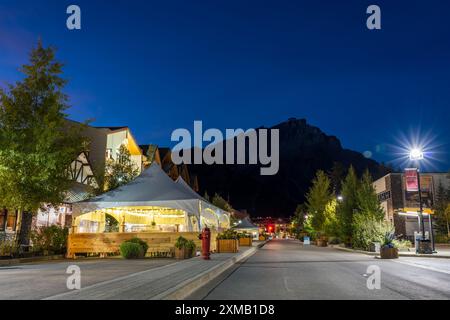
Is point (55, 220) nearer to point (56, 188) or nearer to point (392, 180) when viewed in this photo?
point (56, 188)

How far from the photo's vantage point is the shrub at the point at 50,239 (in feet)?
67.2

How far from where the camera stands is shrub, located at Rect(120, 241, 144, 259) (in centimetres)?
1944

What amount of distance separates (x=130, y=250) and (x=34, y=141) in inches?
258

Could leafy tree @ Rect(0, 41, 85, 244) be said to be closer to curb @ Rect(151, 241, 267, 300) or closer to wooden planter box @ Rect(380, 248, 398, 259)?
curb @ Rect(151, 241, 267, 300)

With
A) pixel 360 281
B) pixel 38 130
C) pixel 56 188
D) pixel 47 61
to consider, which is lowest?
pixel 360 281

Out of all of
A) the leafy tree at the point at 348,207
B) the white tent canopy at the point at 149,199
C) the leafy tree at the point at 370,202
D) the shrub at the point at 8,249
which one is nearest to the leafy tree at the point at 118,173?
the white tent canopy at the point at 149,199

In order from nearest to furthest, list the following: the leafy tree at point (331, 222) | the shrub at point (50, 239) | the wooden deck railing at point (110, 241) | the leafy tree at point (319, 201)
A: the shrub at point (50, 239) < the wooden deck railing at point (110, 241) < the leafy tree at point (331, 222) < the leafy tree at point (319, 201)

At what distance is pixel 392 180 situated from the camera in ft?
178

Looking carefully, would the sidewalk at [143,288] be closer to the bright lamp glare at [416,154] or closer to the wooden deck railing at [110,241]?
the wooden deck railing at [110,241]

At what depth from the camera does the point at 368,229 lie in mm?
30938

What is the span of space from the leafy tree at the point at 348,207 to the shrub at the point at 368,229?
3.84m
